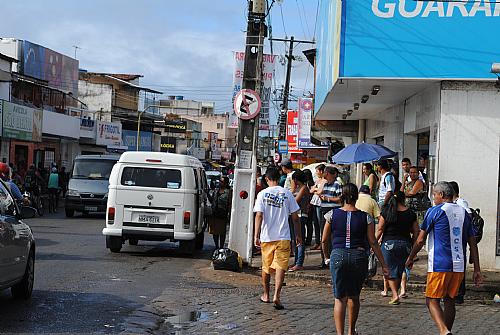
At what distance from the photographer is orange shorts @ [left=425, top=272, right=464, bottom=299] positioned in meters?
7.67

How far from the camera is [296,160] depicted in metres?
41.3

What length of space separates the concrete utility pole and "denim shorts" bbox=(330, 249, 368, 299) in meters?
5.81

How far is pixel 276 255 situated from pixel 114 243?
6322 mm

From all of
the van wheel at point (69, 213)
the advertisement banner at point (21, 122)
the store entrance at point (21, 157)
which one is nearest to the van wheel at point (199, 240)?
the van wheel at point (69, 213)

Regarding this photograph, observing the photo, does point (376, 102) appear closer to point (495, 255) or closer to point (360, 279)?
point (495, 255)

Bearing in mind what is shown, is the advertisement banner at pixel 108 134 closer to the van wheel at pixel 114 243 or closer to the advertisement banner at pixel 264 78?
the advertisement banner at pixel 264 78

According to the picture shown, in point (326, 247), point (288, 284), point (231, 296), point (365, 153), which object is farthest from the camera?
point (365, 153)

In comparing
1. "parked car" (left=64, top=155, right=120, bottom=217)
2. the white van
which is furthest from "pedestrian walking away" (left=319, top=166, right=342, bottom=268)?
"parked car" (left=64, top=155, right=120, bottom=217)

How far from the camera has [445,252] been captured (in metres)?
7.72

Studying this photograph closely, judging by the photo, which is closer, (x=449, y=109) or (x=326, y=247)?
(x=326, y=247)

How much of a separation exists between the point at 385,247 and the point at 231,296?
230cm

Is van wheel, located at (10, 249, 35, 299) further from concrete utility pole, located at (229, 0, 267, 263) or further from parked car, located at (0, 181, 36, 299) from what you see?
concrete utility pole, located at (229, 0, 267, 263)

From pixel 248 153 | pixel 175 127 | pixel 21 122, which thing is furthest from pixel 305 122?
pixel 175 127

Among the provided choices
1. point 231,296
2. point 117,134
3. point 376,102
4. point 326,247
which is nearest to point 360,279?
point 326,247
